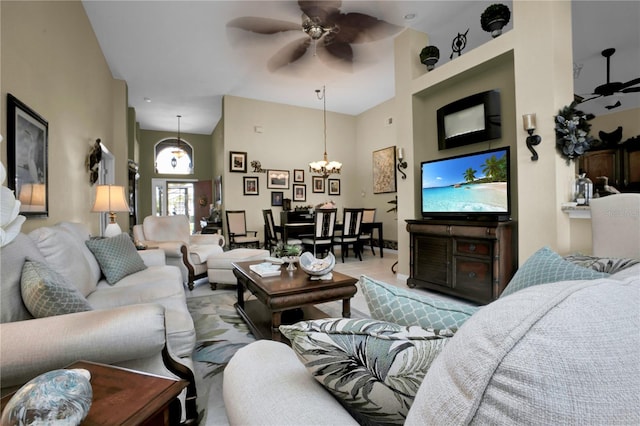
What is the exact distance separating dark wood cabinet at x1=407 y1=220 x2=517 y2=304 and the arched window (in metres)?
8.06

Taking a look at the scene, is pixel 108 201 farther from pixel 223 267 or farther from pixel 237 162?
pixel 237 162

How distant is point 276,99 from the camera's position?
6703 mm

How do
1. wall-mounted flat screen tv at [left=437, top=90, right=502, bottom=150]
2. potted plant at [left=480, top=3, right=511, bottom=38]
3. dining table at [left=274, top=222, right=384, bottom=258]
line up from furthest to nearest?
dining table at [left=274, top=222, right=384, bottom=258] < wall-mounted flat screen tv at [left=437, top=90, right=502, bottom=150] < potted plant at [left=480, top=3, right=511, bottom=38]

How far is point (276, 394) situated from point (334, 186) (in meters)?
7.10

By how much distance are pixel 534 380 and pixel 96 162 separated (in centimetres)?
491

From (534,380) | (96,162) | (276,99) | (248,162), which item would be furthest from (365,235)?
(534,380)

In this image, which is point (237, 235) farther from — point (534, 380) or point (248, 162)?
point (534, 380)

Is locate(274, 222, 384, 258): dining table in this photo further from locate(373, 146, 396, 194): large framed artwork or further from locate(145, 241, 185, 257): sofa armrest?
locate(145, 241, 185, 257): sofa armrest

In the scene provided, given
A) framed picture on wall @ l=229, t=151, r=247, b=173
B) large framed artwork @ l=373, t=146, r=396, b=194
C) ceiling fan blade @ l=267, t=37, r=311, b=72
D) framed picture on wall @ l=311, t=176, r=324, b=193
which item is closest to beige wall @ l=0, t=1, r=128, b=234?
framed picture on wall @ l=229, t=151, r=247, b=173

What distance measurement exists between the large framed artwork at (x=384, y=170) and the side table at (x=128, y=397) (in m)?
6.13

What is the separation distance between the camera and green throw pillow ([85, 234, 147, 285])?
7.70 feet

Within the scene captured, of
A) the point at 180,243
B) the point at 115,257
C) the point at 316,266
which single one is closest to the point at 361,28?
the point at 316,266

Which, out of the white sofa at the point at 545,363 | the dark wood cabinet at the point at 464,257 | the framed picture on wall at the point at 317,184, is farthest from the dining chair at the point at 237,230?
the white sofa at the point at 545,363

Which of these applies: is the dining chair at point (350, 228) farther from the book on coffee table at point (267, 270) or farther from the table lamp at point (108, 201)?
the table lamp at point (108, 201)
